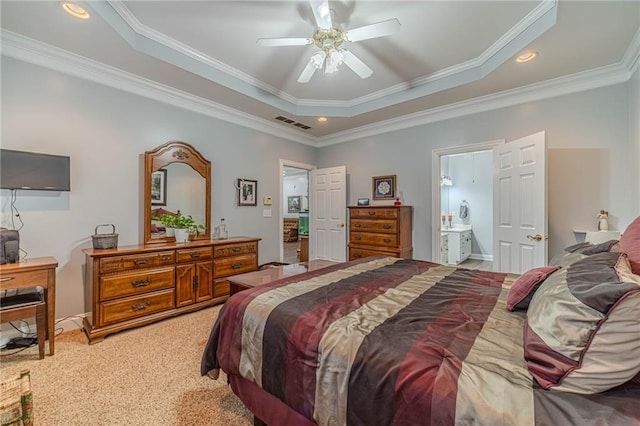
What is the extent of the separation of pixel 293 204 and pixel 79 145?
25.3 ft

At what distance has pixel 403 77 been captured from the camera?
3.42 m

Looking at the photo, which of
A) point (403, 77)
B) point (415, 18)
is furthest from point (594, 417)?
point (403, 77)

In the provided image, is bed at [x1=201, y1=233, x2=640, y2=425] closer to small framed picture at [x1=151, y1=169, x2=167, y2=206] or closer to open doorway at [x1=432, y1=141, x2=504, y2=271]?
small framed picture at [x1=151, y1=169, x2=167, y2=206]

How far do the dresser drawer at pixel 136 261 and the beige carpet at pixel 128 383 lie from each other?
65 cm

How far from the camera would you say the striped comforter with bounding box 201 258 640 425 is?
767 mm

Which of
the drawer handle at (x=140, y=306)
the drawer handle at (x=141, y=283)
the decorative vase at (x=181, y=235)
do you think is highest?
the decorative vase at (x=181, y=235)

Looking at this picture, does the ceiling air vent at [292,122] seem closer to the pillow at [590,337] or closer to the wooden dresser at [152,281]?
the wooden dresser at [152,281]

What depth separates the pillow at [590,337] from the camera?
29.2 inches

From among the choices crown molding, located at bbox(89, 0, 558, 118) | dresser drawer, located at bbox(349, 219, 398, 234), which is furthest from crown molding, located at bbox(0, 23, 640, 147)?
dresser drawer, located at bbox(349, 219, 398, 234)

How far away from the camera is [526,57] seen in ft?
8.78

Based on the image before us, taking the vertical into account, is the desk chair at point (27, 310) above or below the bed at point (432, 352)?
below

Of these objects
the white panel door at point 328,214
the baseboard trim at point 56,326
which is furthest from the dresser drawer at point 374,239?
the baseboard trim at point 56,326

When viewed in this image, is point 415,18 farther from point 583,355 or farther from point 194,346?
point 194,346

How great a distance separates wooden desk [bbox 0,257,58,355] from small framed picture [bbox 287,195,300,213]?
8048mm
